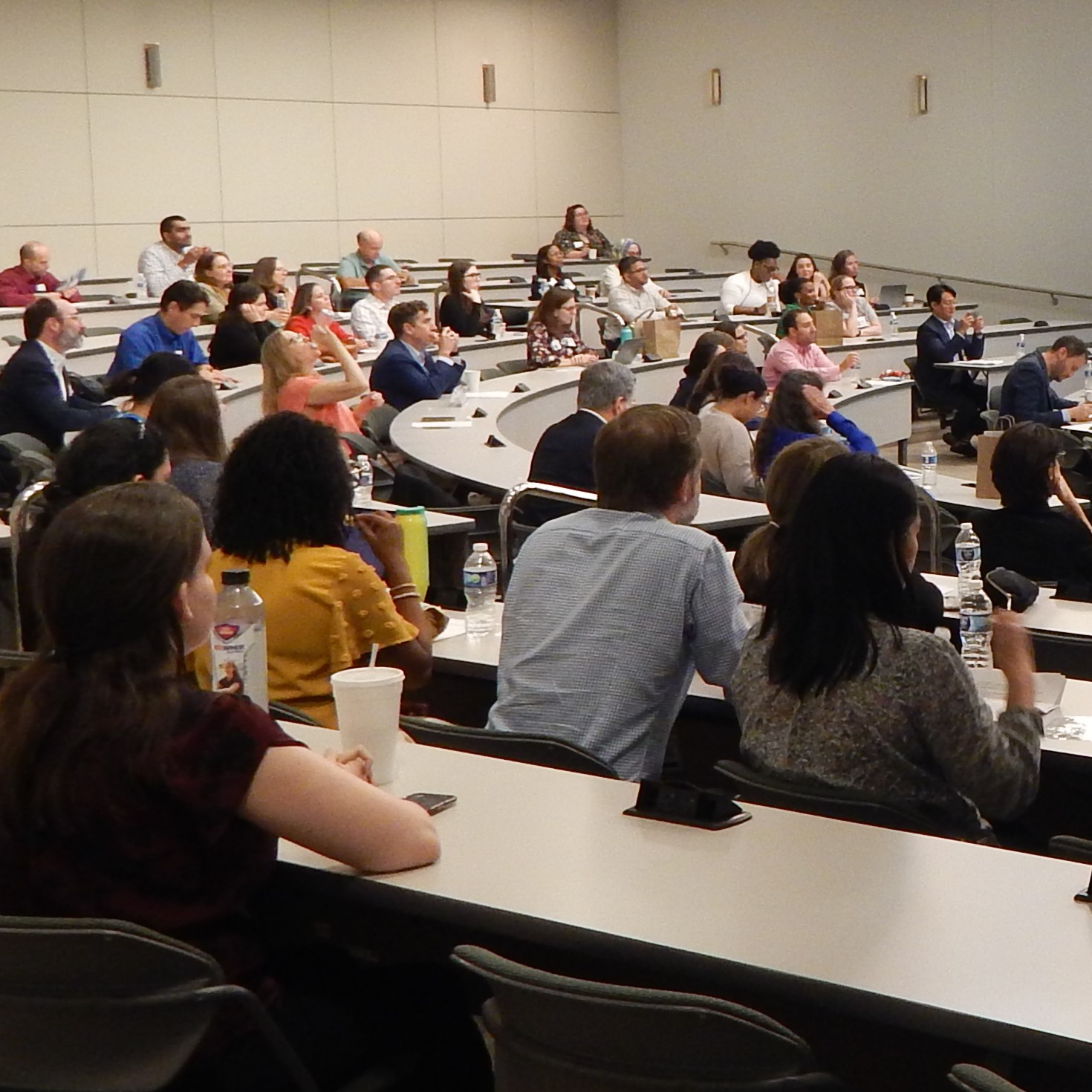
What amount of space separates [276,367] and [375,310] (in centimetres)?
412

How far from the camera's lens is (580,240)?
1430 cm

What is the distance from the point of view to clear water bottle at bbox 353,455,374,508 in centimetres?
541

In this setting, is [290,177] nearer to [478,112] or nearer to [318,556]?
[478,112]

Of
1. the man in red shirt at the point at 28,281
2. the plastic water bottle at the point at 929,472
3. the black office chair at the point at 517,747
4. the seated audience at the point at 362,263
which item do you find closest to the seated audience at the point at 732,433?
the plastic water bottle at the point at 929,472

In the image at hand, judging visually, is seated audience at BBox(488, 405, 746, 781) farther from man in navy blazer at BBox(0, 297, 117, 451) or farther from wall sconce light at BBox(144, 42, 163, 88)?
wall sconce light at BBox(144, 42, 163, 88)

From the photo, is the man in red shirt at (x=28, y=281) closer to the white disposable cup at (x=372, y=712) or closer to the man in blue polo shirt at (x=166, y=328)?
the man in blue polo shirt at (x=166, y=328)

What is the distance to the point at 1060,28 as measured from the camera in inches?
534

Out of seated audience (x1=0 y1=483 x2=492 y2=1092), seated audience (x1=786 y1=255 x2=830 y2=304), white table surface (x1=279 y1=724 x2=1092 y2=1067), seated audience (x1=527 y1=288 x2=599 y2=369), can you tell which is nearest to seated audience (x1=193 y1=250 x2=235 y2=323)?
seated audience (x1=527 y1=288 x2=599 y2=369)

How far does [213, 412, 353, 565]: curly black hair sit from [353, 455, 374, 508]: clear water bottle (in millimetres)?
2212

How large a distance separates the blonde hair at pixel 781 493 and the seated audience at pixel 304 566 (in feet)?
2.21

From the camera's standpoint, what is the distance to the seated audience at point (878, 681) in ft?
7.69

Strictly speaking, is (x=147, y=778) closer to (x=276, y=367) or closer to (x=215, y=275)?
(x=276, y=367)

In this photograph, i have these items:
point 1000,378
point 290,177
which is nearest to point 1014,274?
point 1000,378

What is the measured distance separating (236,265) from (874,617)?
11.6 m
